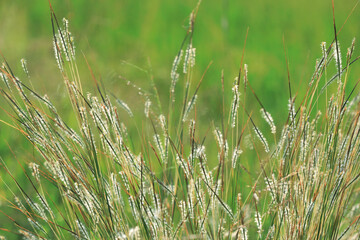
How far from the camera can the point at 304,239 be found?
3.71 feet

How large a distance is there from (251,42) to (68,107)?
1.04 meters

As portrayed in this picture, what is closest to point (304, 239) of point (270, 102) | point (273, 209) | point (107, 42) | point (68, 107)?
point (273, 209)

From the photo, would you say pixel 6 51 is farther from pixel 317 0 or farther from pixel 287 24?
pixel 317 0

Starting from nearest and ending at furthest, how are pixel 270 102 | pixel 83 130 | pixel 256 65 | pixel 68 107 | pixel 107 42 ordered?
1. pixel 83 130
2. pixel 68 107
3. pixel 270 102
4. pixel 256 65
5. pixel 107 42

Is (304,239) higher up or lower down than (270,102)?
lower down

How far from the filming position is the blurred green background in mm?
2131

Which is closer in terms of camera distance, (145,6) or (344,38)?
(344,38)

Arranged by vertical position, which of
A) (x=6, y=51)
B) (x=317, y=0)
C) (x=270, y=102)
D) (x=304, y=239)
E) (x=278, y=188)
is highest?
(x=317, y=0)

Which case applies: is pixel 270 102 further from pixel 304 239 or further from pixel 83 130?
pixel 83 130

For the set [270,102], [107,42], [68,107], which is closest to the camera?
[68,107]

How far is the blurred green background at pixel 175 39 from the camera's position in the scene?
2.13 m

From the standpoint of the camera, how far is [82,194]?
3.73 ft

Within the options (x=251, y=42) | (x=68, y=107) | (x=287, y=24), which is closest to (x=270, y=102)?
(x=251, y=42)

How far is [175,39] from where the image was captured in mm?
2400
